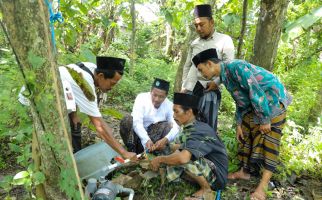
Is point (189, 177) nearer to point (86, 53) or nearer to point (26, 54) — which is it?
point (86, 53)

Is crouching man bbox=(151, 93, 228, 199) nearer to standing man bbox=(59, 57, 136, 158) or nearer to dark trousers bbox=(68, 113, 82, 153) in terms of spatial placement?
standing man bbox=(59, 57, 136, 158)

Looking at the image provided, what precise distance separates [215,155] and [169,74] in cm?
691

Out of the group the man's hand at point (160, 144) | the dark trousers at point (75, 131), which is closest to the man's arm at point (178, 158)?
the man's hand at point (160, 144)

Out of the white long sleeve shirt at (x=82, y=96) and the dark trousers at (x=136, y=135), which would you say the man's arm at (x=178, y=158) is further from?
the dark trousers at (x=136, y=135)

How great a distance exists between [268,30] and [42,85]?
9.70ft

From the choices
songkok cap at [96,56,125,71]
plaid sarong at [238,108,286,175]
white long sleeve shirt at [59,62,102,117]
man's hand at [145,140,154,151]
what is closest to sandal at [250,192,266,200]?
plaid sarong at [238,108,286,175]

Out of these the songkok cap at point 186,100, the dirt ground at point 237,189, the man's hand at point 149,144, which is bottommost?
the dirt ground at point 237,189

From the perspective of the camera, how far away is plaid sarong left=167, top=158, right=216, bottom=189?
10.4 ft

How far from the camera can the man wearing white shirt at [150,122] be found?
3.98 metres

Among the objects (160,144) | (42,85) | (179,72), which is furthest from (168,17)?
(179,72)

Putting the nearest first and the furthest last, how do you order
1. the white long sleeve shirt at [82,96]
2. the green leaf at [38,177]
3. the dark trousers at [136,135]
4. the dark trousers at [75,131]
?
the green leaf at [38,177], the white long sleeve shirt at [82,96], the dark trousers at [75,131], the dark trousers at [136,135]

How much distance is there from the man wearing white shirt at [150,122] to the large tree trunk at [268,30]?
127cm

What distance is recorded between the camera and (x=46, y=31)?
6.43 feet

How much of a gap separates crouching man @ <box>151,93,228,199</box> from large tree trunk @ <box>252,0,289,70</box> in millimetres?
1412
